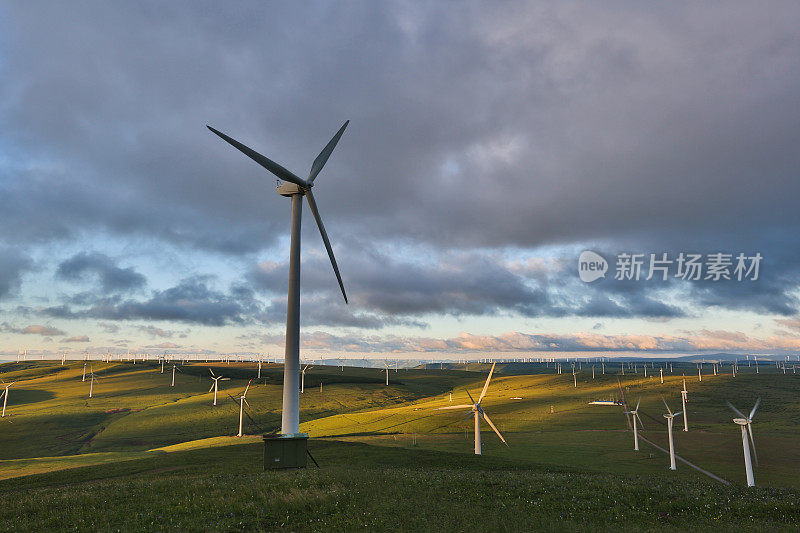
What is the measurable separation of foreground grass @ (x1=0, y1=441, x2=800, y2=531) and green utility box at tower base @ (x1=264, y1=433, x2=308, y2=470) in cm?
660

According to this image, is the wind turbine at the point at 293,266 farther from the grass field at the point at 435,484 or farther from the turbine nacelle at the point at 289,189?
the grass field at the point at 435,484

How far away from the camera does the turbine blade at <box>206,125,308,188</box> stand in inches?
1821

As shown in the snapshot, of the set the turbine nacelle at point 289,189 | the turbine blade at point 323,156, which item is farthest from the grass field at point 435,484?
the turbine blade at point 323,156

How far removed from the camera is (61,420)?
16688cm

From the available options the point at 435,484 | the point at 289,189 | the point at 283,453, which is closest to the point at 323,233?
the point at 289,189

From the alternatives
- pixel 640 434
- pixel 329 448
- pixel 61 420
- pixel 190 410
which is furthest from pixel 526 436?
pixel 61 420

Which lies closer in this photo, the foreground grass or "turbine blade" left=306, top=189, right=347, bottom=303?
the foreground grass

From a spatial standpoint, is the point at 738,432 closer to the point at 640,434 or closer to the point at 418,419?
the point at 640,434

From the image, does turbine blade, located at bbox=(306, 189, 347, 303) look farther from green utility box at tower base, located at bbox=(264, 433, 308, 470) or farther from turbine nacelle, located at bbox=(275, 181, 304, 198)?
green utility box at tower base, located at bbox=(264, 433, 308, 470)

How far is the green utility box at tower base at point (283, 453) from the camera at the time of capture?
39062 millimetres

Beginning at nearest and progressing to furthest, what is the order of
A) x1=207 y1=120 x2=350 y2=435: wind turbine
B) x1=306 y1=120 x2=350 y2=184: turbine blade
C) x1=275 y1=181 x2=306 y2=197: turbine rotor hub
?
x1=207 y1=120 x2=350 y2=435: wind turbine, x1=275 y1=181 x2=306 y2=197: turbine rotor hub, x1=306 y1=120 x2=350 y2=184: turbine blade

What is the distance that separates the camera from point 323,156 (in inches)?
2080

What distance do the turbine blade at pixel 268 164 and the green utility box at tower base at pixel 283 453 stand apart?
23058 mm

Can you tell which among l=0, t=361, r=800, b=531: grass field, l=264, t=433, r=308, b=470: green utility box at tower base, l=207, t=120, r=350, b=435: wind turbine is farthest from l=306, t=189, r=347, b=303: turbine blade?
l=0, t=361, r=800, b=531: grass field
